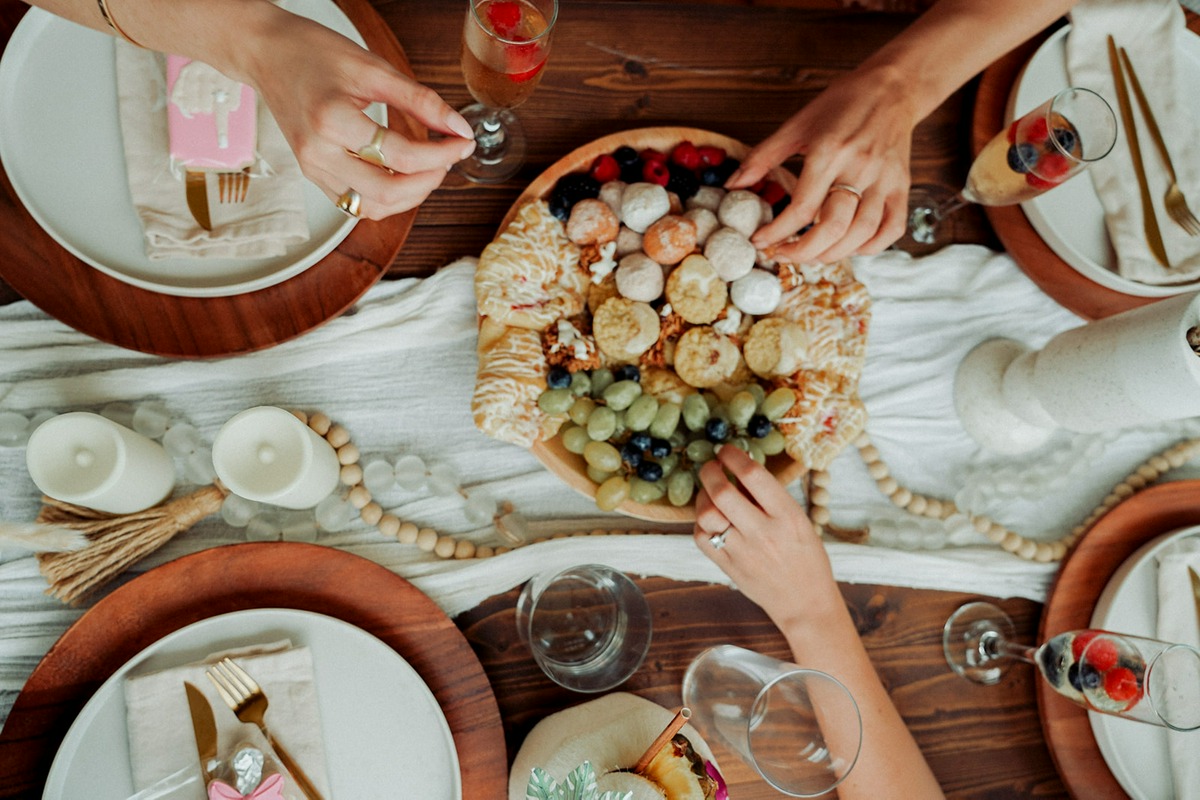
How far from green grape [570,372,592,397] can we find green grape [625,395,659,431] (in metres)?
0.07

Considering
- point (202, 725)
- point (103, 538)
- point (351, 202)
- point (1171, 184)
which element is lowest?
point (202, 725)

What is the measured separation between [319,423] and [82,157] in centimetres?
45

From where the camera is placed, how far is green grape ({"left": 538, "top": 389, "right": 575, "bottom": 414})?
1.00 meters

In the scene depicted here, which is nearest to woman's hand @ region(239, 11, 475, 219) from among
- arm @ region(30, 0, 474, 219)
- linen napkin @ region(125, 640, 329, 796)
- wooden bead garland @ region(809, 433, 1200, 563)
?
arm @ region(30, 0, 474, 219)

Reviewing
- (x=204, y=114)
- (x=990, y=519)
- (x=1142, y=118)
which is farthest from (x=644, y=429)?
(x=1142, y=118)

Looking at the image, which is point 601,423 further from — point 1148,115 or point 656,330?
point 1148,115

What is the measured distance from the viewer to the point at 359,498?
3.49 ft

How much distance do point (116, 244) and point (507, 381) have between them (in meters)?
0.54

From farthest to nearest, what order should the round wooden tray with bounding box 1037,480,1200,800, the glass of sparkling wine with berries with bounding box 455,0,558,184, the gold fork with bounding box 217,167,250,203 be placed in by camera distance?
the round wooden tray with bounding box 1037,480,1200,800, the gold fork with bounding box 217,167,250,203, the glass of sparkling wine with berries with bounding box 455,0,558,184

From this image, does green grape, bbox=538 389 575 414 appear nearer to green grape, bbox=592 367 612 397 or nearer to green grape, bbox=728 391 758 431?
green grape, bbox=592 367 612 397

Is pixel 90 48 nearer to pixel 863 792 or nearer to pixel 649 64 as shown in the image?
pixel 649 64

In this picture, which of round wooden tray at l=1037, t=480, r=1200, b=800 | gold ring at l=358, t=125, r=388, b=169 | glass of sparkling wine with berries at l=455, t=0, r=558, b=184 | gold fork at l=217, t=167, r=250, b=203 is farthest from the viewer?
round wooden tray at l=1037, t=480, r=1200, b=800

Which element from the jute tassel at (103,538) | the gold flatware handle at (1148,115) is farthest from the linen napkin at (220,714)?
the gold flatware handle at (1148,115)

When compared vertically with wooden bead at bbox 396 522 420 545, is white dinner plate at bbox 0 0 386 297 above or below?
above
